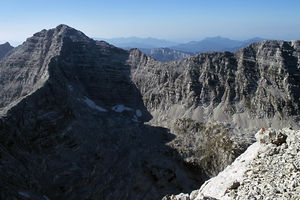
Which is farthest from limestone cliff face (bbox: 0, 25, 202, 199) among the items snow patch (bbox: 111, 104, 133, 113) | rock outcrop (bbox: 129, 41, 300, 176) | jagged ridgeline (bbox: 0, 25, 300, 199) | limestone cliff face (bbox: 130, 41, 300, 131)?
limestone cliff face (bbox: 130, 41, 300, 131)

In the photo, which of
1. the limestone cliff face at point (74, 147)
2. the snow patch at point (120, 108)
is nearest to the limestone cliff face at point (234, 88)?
the snow patch at point (120, 108)

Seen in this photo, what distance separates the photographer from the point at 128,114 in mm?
107375

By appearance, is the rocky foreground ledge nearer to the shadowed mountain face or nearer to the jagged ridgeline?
the jagged ridgeline

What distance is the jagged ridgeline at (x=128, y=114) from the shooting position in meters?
60.4

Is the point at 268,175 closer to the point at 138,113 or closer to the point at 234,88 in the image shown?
the point at 234,88

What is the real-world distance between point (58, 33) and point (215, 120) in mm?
103354

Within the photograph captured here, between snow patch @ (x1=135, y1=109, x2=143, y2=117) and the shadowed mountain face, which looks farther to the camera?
the shadowed mountain face

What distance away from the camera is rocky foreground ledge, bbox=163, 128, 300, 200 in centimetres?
1991

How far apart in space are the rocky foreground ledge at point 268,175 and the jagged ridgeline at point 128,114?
34.4 metres

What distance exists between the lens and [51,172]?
59.0 metres

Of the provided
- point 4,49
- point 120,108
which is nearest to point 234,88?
point 120,108

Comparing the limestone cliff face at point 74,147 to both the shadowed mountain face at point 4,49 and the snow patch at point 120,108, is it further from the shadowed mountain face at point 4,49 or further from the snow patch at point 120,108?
the shadowed mountain face at point 4,49

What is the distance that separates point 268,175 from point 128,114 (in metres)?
87.3

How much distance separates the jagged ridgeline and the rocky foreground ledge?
113 feet
